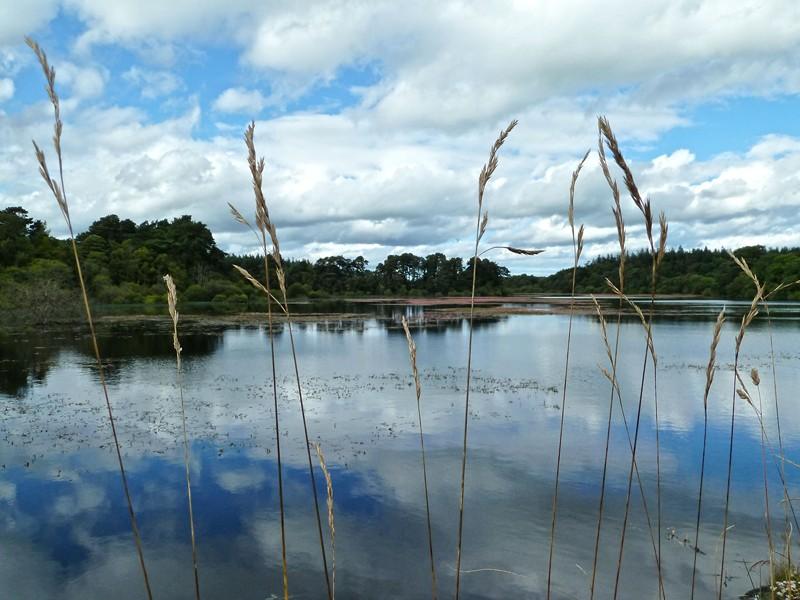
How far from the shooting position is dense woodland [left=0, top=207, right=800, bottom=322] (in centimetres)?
5353

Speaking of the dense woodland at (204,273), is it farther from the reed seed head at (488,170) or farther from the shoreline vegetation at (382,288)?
the reed seed head at (488,170)

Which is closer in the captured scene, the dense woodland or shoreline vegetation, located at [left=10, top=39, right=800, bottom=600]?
shoreline vegetation, located at [left=10, top=39, right=800, bottom=600]

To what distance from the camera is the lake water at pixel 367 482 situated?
679 centimetres

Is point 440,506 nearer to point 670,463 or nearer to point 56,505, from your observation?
point 670,463

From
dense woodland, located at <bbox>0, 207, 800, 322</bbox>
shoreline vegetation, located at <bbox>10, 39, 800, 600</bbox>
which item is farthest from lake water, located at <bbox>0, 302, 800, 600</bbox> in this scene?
dense woodland, located at <bbox>0, 207, 800, 322</bbox>

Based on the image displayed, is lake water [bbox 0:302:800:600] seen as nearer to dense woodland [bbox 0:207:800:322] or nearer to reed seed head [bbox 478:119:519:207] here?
reed seed head [bbox 478:119:519:207]

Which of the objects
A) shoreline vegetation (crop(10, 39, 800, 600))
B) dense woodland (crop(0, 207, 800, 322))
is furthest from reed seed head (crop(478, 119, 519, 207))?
dense woodland (crop(0, 207, 800, 322))

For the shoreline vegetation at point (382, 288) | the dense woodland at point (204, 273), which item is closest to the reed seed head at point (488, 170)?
the shoreline vegetation at point (382, 288)

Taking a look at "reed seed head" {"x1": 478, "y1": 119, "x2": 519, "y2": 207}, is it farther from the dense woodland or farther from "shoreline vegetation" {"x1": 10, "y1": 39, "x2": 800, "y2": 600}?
the dense woodland

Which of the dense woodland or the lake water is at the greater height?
the dense woodland

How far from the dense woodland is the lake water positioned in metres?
8.19

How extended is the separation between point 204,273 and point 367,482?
311 feet

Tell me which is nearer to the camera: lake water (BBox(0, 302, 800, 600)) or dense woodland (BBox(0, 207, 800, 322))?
lake water (BBox(0, 302, 800, 600))

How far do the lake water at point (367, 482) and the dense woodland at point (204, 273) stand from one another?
8.19 m
